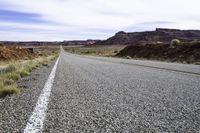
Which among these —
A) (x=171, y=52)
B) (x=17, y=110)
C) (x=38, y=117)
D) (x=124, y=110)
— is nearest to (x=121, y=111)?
(x=124, y=110)

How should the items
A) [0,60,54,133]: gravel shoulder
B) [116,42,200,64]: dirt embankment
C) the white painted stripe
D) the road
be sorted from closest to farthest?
the white painted stripe → the road → [0,60,54,133]: gravel shoulder → [116,42,200,64]: dirt embankment

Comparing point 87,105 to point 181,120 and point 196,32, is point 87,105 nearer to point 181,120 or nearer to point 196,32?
point 181,120

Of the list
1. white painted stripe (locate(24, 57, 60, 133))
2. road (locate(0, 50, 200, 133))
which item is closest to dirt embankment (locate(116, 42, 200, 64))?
road (locate(0, 50, 200, 133))

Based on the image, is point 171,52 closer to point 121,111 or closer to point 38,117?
point 121,111

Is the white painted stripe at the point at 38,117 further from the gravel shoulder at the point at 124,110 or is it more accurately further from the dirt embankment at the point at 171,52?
the dirt embankment at the point at 171,52

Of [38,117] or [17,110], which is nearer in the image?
[38,117]

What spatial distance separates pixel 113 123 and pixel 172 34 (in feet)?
631

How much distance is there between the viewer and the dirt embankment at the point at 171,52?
40.2 metres

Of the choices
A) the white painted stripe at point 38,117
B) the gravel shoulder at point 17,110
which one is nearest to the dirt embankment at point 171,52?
the gravel shoulder at point 17,110

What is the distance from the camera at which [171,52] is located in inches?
1957

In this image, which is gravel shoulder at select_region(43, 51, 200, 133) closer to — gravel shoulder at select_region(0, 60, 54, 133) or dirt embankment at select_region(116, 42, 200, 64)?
gravel shoulder at select_region(0, 60, 54, 133)

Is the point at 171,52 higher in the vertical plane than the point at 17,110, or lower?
lower

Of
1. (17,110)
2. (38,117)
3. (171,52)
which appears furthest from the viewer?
(171,52)

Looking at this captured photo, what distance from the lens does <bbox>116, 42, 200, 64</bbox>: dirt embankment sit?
40.2 meters
